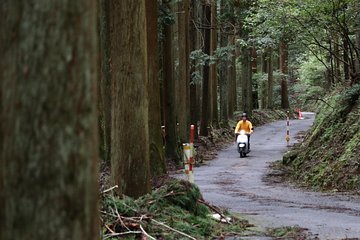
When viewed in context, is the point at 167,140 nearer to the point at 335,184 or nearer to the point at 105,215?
the point at 335,184

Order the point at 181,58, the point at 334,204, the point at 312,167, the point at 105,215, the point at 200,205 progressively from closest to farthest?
the point at 105,215 < the point at 200,205 < the point at 334,204 < the point at 312,167 < the point at 181,58

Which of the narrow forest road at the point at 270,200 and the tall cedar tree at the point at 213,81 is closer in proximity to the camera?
the narrow forest road at the point at 270,200

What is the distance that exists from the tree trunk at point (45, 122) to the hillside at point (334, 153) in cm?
1256

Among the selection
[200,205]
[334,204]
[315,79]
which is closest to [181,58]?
[334,204]

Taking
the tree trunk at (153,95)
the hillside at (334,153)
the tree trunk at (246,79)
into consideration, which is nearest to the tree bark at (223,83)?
the tree trunk at (246,79)

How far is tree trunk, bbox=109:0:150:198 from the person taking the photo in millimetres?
9188

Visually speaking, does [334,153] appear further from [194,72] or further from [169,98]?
[194,72]

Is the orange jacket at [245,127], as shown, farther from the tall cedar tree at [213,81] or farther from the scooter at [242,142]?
the tall cedar tree at [213,81]

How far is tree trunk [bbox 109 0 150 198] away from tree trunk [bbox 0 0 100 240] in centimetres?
660

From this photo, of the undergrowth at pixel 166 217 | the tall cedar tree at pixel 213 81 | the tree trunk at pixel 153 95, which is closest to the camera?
the undergrowth at pixel 166 217

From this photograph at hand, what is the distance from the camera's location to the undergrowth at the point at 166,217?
7.20 m

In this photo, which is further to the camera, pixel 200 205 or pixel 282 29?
pixel 282 29

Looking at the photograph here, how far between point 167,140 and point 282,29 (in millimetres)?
6361

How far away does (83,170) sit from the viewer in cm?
254
